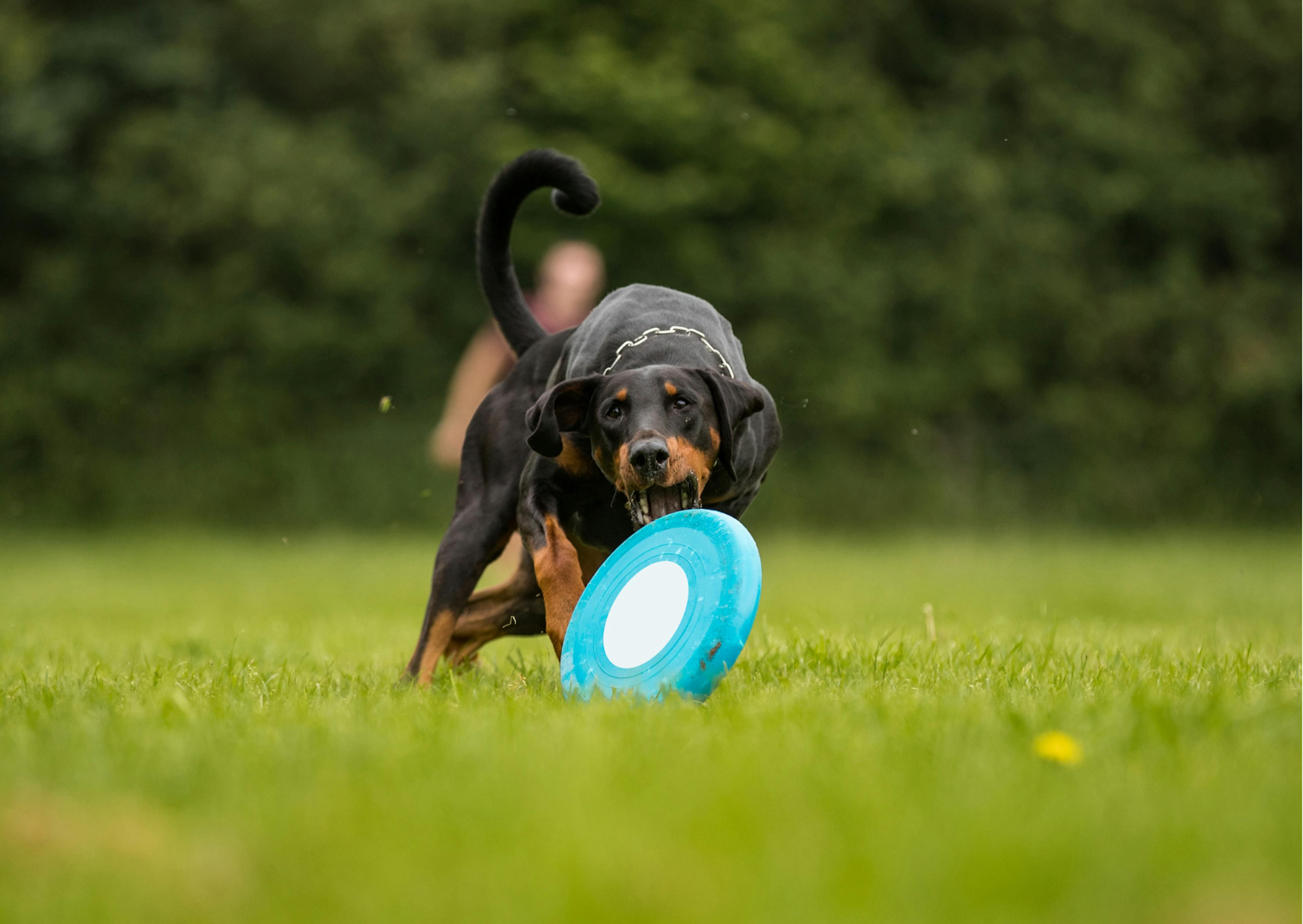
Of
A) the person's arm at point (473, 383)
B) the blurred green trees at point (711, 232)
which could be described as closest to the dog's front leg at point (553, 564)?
the person's arm at point (473, 383)

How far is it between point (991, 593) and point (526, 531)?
6.26 metres

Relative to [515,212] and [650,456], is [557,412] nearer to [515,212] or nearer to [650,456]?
[650,456]

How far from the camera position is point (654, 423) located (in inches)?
143

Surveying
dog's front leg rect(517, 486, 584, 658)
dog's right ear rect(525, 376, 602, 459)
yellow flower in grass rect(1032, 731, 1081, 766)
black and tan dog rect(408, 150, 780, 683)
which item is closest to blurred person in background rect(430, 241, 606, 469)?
black and tan dog rect(408, 150, 780, 683)

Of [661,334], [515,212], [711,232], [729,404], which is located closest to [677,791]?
[729,404]

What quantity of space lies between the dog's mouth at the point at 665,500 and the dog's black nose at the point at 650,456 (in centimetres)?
16

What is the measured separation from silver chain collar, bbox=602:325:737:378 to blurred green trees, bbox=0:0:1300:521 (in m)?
13.0

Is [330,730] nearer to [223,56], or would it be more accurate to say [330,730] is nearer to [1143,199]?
[223,56]

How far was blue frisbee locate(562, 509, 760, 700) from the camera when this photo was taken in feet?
10.4

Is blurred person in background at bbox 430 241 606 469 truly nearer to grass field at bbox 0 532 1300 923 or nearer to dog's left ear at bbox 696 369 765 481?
dog's left ear at bbox 696 369 765 481

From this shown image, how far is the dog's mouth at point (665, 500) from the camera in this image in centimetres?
374

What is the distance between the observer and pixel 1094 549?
52.2 ft

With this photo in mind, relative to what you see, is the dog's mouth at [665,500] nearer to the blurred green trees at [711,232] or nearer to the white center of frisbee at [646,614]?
the white center of frisbee at [646,614]

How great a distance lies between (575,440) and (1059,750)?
78.9 inches
